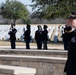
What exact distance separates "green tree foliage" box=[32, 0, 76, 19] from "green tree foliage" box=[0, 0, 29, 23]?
6084 cm

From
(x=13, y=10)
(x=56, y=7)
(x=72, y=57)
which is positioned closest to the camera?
(x=72, y=57)

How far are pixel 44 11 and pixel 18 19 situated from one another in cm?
7069

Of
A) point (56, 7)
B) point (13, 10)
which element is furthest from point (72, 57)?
point (13, 10)

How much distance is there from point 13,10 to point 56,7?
69.6 metres

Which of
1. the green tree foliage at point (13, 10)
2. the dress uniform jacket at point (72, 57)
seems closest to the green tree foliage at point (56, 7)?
the dress uniform jacket at point (72, 57)

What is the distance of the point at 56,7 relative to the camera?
99.7ft

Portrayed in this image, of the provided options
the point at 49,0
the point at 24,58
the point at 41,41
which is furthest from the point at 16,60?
the point at 49,0

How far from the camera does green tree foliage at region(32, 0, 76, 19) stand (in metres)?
28.4

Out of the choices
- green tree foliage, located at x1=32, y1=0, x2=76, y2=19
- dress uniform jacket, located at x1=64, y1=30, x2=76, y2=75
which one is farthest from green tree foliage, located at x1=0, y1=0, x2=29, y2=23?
dress uniform jacket, located at x1=64, y1=30, x2=76, y2=75

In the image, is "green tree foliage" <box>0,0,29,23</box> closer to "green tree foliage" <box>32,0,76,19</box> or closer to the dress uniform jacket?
"green tree foliage" <box>32,0,76,19</box>

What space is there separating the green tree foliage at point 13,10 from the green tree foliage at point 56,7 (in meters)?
60.8

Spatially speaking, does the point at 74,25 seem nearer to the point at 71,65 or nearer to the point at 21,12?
the point at 71,65

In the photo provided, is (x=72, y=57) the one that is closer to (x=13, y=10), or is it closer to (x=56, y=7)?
(x=56, y=7)

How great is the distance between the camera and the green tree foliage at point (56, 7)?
2842 centimetres
